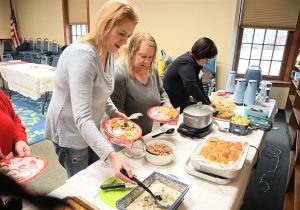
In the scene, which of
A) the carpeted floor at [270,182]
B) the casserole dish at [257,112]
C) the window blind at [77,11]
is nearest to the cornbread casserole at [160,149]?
the casserole dish at [257,112]

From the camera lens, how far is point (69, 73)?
0.98 m

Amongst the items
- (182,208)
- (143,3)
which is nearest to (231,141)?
(182,208)

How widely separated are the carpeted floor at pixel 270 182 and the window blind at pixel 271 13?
6.28ft

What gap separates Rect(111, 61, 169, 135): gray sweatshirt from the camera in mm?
1487

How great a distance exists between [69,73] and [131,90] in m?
0.56

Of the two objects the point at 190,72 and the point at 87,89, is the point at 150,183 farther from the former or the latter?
the point at 190,72

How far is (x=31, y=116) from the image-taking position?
383 cm

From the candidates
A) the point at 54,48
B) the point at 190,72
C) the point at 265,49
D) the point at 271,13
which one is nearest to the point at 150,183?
the point at 190,72

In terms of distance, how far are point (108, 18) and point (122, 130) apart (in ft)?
1.77

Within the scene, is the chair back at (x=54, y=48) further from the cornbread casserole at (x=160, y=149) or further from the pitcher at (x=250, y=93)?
A: the cornbread casserole at (x=160, y=149)

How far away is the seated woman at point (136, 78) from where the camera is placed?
1.48 meters

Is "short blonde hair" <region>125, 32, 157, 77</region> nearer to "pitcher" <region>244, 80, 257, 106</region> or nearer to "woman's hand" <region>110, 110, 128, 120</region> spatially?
"woman's hand" <region>110, 110, 128, 120</region>

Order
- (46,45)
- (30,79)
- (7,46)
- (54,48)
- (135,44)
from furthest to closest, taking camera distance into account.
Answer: (7,46), (46,45), (54,48), (30,79), (135,44)

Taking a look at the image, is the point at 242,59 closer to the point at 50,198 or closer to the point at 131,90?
the point at 131,90
